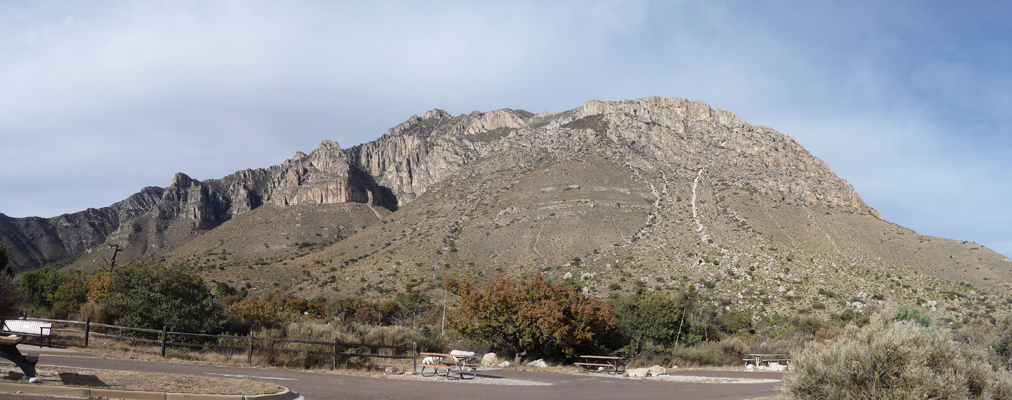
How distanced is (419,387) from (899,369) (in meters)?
9.89

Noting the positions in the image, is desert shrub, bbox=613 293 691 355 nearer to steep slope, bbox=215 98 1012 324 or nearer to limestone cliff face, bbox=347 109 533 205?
steep slope, bbox=215 98 1012 324

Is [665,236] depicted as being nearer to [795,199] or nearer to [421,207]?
[795,199]

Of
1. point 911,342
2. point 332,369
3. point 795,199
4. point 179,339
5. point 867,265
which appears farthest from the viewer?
point 795,199

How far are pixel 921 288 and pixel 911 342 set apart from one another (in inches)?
1925

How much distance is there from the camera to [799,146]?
87.0 m

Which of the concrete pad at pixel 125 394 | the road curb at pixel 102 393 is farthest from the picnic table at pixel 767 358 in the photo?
the concrete pad at pixel 125 394

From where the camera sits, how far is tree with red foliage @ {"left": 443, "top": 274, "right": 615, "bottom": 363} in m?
23.6

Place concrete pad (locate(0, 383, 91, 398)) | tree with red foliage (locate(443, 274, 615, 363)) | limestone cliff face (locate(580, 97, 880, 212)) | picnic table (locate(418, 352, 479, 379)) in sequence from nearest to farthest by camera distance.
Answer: concrete pad (locate(0, 383, 91, 398))
picnic table (locate(418, 352, 479, 379))
tree with red foliage (locate(443, 274, 615, 363))
limestone cliff face (locate(580, 97, 880, 212))

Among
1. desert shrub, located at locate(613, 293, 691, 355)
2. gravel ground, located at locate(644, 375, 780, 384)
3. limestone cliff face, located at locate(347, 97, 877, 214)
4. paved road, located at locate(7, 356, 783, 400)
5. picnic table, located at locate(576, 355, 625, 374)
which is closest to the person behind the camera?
paved road, located at locate(7, 356, 783, 400)

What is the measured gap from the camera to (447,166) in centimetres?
12319

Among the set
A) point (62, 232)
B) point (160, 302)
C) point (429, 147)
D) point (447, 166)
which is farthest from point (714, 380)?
point (62, 232)

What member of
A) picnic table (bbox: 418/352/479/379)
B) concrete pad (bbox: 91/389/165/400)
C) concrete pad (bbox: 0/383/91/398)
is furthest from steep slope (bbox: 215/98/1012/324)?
concrete pad (bbox: 0/383/91/398)

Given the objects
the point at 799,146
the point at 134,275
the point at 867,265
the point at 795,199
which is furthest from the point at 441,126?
the point at 134,275

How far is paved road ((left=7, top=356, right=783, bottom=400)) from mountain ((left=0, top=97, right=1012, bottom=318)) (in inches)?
390
